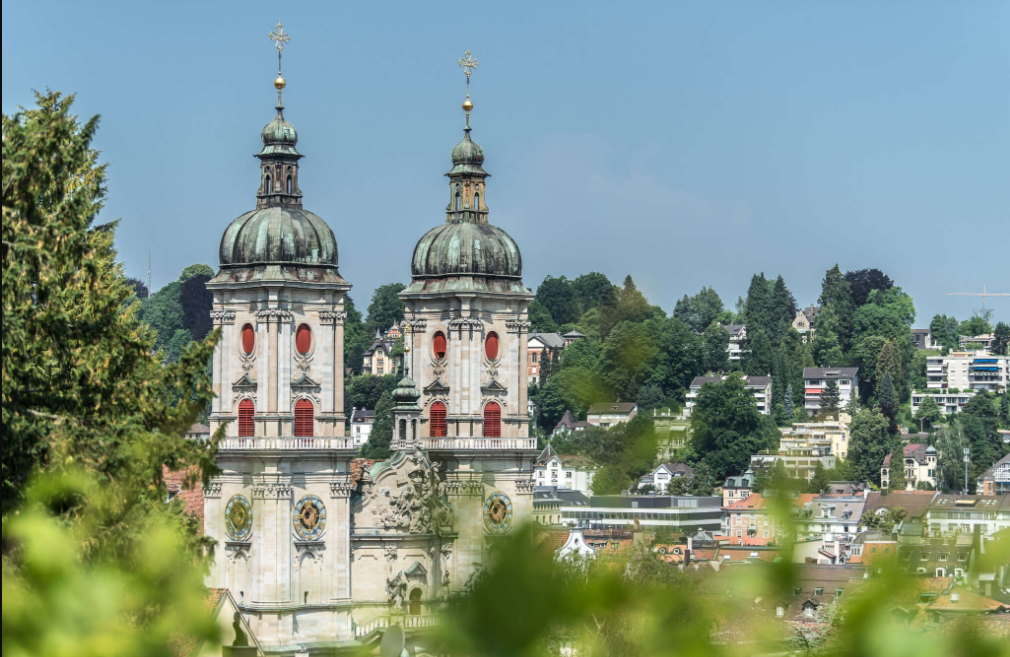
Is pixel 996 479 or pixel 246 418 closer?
pixel 246 418

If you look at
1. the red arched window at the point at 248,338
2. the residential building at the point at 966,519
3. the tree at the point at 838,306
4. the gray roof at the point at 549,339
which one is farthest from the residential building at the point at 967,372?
the red arched window at the point at 248,338

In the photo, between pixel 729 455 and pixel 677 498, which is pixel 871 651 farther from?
pixel 677 498

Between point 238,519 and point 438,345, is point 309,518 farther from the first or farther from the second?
point 438,345

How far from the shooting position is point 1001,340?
641 feet

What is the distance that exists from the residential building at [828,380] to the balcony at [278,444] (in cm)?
10511

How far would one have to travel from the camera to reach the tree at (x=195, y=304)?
150 metres

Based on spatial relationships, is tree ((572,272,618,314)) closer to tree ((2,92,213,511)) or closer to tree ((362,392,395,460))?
tree ((362,392,395,460))

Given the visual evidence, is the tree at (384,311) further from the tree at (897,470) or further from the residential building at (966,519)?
the residential building at (966,519)

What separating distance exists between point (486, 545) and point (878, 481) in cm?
13553

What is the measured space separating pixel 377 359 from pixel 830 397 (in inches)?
1417

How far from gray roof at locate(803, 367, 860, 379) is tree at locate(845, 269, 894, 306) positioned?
46.7 ft

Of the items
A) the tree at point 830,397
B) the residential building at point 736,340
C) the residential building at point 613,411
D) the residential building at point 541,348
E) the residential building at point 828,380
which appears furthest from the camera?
the residential building at point 828,380

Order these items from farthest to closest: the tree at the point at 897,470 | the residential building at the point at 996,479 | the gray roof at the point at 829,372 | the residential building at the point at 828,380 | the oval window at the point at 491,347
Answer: the gray roof at the point at 829,372
the residential building at the point at 828,380
the residential building at the point at 996,479
the tree at the point at 897,470
the oval window at the point at 491,347

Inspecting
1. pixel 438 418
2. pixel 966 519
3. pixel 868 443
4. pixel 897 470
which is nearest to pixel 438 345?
pixel 438 418
